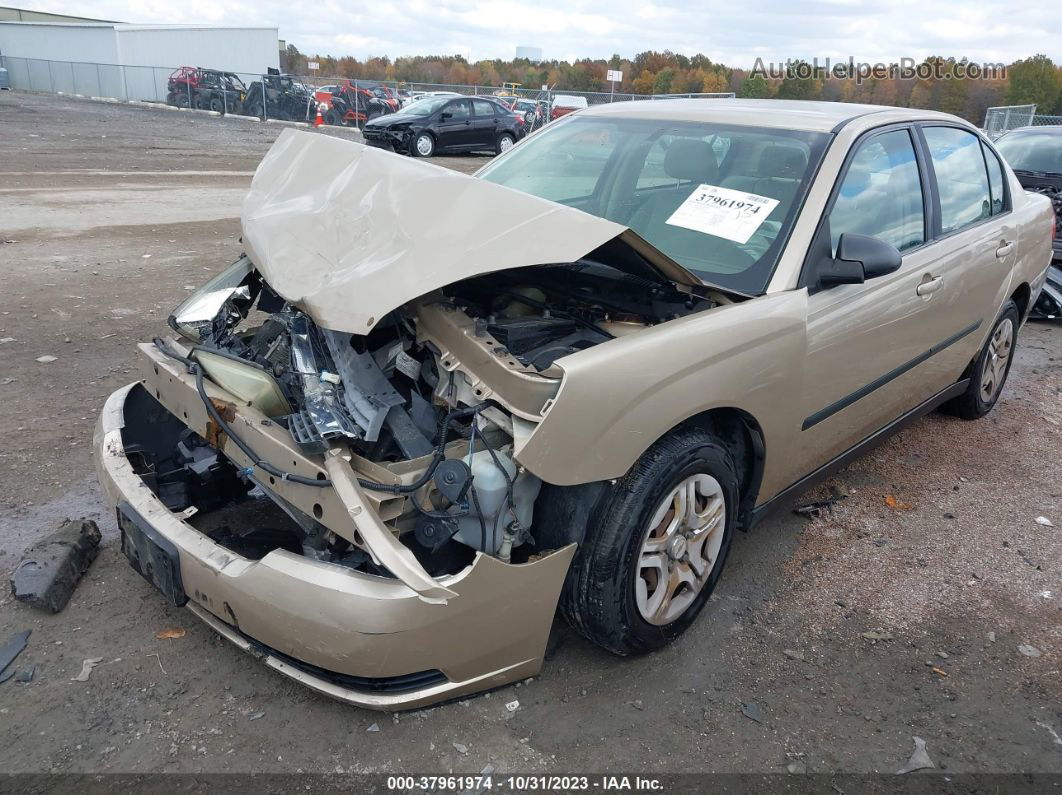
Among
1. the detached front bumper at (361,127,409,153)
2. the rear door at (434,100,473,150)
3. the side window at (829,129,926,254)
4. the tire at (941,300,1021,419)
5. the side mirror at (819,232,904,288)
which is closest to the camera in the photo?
the side mirror at (819,232,904,288)

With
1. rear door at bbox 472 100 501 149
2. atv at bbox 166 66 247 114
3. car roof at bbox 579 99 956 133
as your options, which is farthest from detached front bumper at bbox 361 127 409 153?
car roof at bbox 579 99 956 133

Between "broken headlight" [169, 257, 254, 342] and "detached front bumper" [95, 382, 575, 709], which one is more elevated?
"broken headlight" [169, 257, 254, 342]

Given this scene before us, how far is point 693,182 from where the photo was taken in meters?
3.29

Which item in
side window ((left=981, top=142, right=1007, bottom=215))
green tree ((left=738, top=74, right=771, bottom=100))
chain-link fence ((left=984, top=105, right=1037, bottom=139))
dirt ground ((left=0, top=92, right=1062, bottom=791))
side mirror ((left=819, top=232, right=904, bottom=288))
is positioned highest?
green tree ((left=738, top=74, right=771, bottom=100))

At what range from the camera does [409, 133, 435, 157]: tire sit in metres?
18.4

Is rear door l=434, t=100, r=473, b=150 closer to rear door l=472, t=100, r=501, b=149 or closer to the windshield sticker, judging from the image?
rear door l=472, t=100, r=501, b=149

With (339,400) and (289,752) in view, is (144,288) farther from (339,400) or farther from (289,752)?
(289,752)

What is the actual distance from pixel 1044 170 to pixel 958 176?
5.54 meters

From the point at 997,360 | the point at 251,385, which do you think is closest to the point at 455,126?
the point at 997,360

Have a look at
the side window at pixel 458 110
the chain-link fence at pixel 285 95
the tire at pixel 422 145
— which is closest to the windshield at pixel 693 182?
the tire at pixel 422 145

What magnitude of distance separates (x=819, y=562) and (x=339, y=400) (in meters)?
2.12

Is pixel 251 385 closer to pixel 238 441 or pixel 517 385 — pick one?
pixel 238 441

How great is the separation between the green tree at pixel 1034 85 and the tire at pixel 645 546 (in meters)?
40.2

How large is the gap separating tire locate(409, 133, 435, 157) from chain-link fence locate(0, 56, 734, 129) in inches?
184
